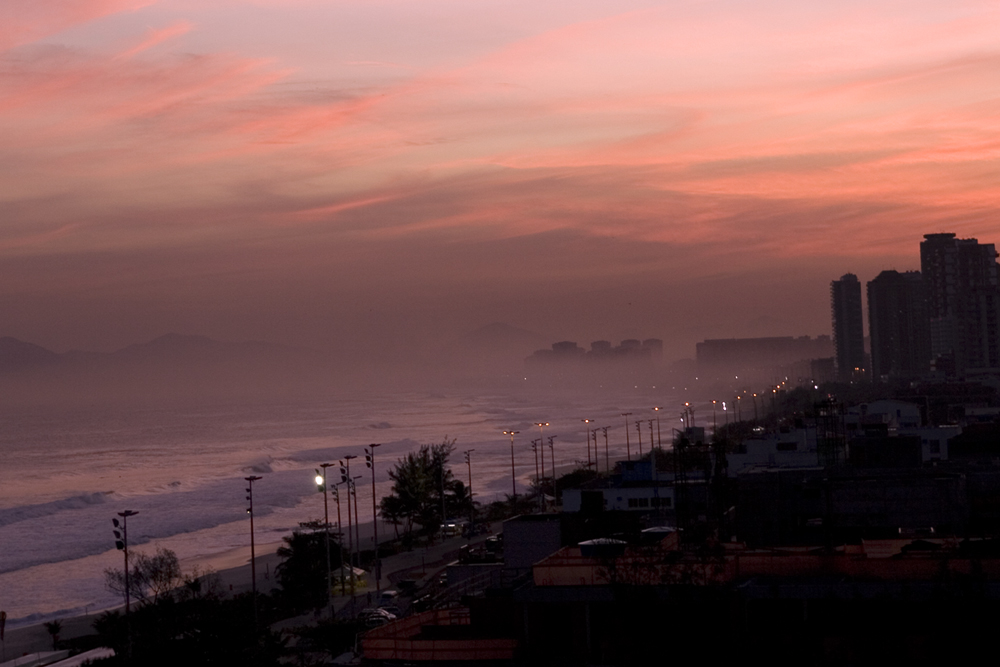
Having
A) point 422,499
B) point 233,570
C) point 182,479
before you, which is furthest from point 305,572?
point 182,479

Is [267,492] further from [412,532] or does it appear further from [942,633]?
[942,633]

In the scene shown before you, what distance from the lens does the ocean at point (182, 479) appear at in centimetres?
5400

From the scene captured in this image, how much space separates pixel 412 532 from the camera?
57781 mm

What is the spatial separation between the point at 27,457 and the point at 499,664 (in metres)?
131

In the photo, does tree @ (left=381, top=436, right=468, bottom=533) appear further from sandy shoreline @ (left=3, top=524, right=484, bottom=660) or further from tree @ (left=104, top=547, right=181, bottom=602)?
tree @ (left=104, top=547, right=181, bottom=602)

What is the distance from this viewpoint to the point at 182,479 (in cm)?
9744

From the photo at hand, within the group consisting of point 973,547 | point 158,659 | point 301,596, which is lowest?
point 301,596

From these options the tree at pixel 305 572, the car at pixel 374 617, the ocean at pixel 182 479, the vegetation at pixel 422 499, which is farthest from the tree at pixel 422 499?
the car at pixel 374 617

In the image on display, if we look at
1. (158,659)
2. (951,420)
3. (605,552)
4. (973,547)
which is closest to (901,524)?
(973,547)

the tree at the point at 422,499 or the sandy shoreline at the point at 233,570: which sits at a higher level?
the tree at the point at 422,499

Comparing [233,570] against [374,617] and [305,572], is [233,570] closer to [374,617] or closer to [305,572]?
[305,572]

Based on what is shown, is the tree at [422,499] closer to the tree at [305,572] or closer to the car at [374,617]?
the tree at [305,572]

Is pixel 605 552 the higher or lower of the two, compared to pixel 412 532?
higher

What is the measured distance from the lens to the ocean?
5400 cm
